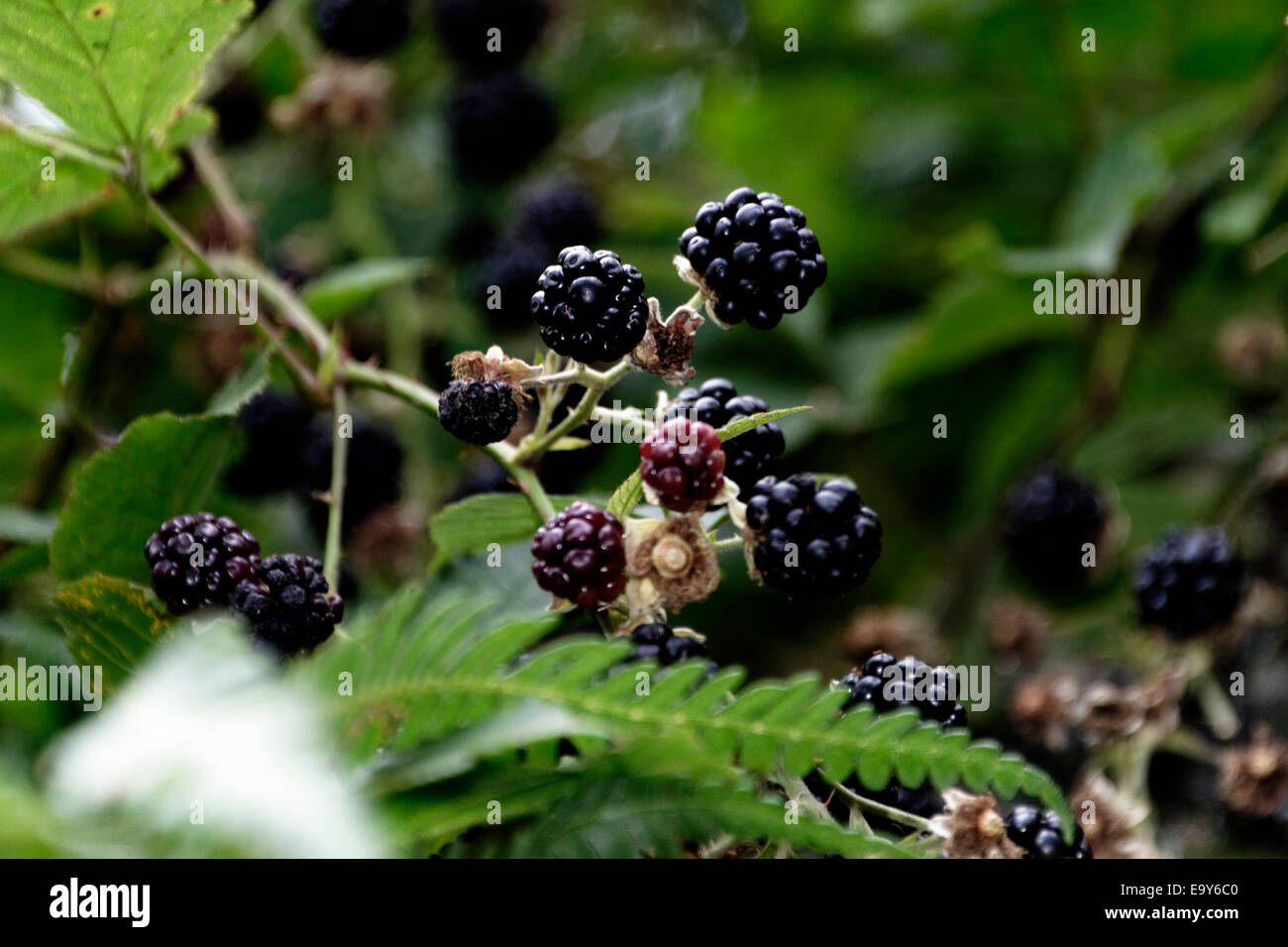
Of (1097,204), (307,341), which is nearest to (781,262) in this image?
(307,341)

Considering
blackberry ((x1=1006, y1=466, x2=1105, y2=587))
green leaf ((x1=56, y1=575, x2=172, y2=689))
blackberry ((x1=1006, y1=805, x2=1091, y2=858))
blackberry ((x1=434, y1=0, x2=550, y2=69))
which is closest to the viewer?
blackberry ((x1=1006, y1=805, x2=1091, y2=858))

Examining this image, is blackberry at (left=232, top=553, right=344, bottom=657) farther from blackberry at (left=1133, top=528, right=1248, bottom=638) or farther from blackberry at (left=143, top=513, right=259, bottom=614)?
blackberry at (left=1133, top=528, right=1248, bottom=638)

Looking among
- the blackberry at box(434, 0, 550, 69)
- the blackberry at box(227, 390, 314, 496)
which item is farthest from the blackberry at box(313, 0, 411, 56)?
the blackberry at box(227, 390, 314, 496)

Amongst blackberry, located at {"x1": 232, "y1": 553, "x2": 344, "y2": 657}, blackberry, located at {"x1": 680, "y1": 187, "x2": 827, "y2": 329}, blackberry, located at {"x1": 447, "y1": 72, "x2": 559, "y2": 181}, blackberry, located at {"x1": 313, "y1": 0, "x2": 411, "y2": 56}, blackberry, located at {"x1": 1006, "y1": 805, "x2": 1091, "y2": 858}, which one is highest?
blackberry, located at {"x1": 313, "y1": 0, "x2": 411, "y2": 56}

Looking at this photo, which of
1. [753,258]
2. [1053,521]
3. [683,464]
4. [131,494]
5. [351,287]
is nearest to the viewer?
[683,464]

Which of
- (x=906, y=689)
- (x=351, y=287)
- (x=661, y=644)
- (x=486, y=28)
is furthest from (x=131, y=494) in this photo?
(x=486, y=28)

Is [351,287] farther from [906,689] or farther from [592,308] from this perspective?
[906,689]

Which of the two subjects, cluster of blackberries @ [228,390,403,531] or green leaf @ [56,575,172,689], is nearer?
green leaf @ [56,575,172,689]
